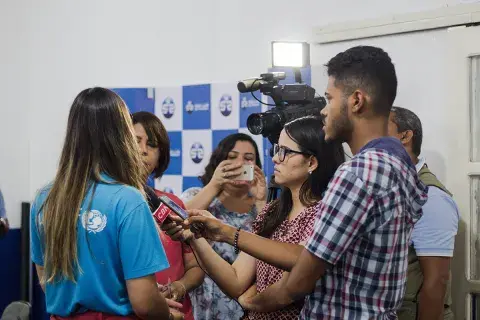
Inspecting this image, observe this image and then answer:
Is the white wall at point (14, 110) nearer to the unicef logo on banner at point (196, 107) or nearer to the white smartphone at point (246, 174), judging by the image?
the unicef logo on banner at point (196, 107)

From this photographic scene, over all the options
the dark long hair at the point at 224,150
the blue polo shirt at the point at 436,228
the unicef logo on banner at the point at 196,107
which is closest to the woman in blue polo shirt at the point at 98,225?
the blue polo shirt at the point at 436,228

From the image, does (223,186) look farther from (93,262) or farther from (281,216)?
(93,262)

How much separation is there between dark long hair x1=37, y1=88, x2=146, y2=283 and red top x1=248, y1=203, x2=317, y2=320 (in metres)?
0.50

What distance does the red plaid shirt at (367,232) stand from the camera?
58.5 inches

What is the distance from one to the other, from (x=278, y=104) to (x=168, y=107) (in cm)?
143

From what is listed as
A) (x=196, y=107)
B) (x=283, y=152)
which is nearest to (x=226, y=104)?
(x=196, y=107)

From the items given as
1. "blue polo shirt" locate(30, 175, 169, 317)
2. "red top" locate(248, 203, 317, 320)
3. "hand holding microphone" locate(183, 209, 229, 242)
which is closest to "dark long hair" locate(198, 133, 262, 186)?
"red top" locate(248, 203, 317, 320)

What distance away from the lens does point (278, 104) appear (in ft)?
8.58

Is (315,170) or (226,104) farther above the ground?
(226,104)

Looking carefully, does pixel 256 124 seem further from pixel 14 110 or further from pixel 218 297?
pixel 14 110

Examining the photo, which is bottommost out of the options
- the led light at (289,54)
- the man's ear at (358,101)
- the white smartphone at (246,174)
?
the white smartphone at (246,174)

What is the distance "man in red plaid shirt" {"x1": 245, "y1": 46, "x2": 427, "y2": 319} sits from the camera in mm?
1491

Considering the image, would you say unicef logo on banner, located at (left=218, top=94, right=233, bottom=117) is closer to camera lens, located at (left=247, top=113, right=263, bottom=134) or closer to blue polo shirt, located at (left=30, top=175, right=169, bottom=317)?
camera lens, located at (left=247, top=113, right=263, bottom=134)

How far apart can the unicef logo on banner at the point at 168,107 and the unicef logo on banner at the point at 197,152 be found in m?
0.27
